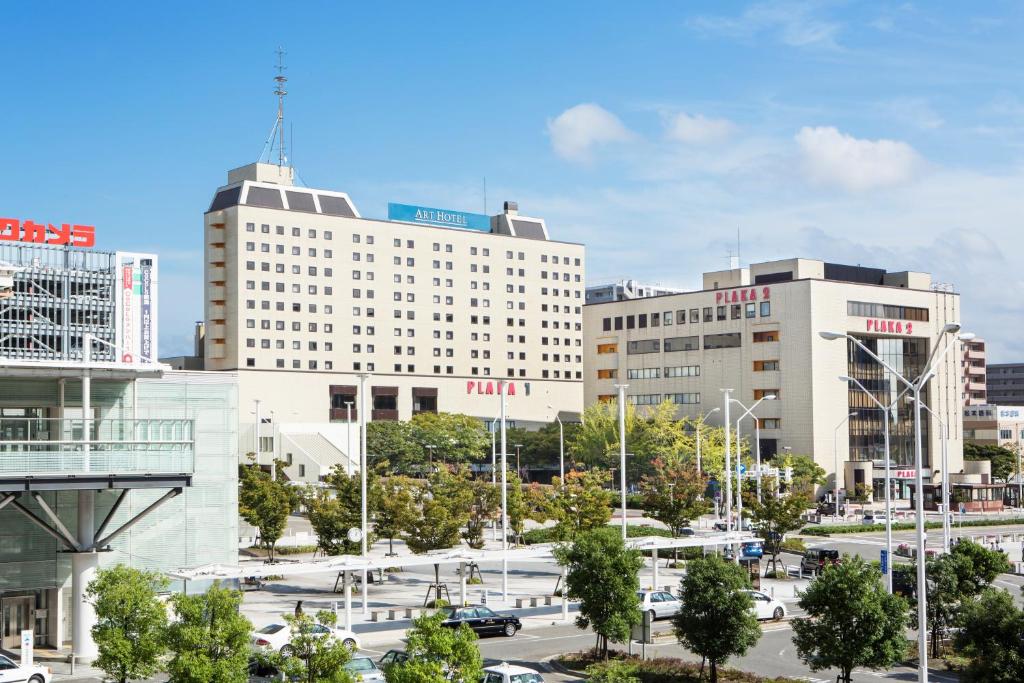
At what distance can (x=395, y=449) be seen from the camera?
13662cm

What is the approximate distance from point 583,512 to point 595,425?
79626 mm

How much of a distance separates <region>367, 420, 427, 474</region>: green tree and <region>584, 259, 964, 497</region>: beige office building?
35.9 metres

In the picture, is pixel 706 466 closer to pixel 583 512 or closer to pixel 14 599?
pixel 583 512

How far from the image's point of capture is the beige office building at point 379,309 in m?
149

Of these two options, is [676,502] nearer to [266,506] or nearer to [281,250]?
[266,506]

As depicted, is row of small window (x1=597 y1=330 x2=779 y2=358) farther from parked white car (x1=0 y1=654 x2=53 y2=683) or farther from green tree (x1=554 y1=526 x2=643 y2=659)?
parked white car (x1=0 y1=654 x2=53 y2=683)

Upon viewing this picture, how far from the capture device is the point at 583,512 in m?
63.9

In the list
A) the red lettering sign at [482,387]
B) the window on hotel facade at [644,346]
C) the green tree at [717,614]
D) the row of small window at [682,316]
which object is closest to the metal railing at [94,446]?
the green tree at [717,614]

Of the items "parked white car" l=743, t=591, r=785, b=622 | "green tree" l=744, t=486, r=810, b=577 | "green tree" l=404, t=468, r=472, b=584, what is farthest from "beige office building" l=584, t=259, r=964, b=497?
"parked white car" l=743, t=591, r=785, b=622

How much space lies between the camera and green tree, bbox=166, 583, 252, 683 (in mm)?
28422

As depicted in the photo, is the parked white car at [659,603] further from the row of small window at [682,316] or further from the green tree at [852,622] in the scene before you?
the row of small window at [682,316]

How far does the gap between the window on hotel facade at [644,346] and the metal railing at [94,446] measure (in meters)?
114

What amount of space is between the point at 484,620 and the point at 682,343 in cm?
10903

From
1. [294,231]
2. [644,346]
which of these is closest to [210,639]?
[294,231]
